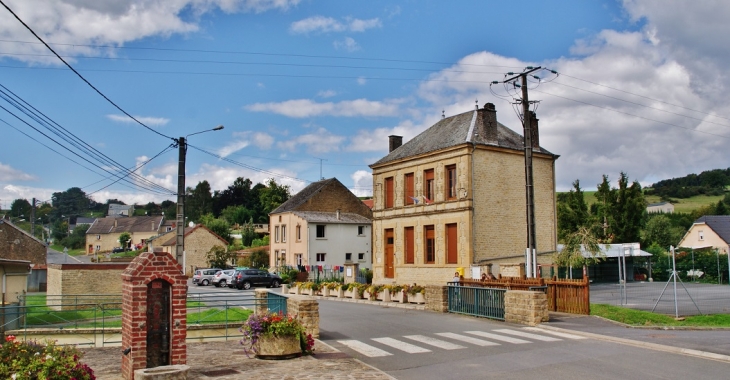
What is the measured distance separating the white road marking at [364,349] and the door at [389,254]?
24701 millimetres

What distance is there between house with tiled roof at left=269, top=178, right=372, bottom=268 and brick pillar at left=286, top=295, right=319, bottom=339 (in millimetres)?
35931

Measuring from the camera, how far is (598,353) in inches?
515

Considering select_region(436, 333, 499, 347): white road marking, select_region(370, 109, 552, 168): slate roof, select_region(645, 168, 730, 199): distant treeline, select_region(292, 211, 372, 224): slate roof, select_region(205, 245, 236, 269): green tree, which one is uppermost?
select_region(645, 168, 730, 199): distant treeline

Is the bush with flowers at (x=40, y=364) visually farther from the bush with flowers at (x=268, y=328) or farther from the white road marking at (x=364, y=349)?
the white road marking at (x=364, y=349)

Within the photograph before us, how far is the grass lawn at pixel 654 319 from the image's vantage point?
18359 millimetres

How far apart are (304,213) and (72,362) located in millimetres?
47644

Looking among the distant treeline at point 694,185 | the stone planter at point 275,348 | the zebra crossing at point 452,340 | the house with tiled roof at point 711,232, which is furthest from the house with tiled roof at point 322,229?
the distant treeline at point 694,185

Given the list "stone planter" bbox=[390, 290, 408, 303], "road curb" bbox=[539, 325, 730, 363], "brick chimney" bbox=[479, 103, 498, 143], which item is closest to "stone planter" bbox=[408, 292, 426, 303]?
"stone planter" bbox=[390, 290, 408, 303]

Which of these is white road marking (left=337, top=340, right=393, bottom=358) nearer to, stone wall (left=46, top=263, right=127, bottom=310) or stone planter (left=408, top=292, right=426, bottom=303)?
stone planter (left=408, top=292, right=426, bottom=303)

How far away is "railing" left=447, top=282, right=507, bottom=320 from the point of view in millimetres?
20047

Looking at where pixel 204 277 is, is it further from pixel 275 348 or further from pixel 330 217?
pixel 275 348

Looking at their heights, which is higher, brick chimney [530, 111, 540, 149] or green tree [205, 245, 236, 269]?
brick chimney [530, 111, 540, 149]

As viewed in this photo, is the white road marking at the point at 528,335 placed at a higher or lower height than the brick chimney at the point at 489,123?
lower

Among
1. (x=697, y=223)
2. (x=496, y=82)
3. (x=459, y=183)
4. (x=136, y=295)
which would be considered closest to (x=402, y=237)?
(x=459, y=183)
